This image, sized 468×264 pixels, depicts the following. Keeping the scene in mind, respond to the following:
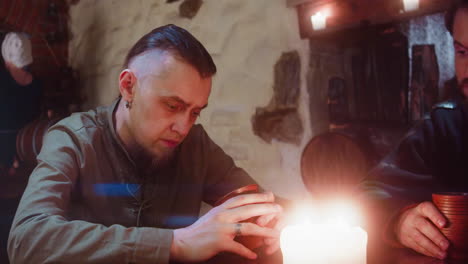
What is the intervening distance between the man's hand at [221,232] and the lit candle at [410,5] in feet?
4.02

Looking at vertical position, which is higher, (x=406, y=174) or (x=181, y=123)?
(x=181, y=123)

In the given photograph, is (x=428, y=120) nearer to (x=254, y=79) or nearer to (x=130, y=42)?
(x=254, y=79)

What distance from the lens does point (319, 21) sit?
6.68 ft

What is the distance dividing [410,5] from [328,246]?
1374mm

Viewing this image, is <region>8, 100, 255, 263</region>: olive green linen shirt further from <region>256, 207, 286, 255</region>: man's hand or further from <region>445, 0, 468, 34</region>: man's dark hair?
<region>445, 0, 468, 34</region>: man's dark hair

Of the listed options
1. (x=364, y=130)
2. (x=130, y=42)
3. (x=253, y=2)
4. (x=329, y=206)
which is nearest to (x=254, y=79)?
(x=253, y=2)

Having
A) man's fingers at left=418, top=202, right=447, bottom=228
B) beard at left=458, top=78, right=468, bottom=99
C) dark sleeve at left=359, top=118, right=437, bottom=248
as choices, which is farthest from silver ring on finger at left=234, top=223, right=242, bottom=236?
beard at left=458, top=78, right=468, bottom=99

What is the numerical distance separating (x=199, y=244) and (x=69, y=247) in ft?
0.99

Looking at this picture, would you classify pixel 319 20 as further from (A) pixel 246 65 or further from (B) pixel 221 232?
(B) pixel 221 232

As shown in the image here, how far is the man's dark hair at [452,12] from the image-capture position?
61.1 inches

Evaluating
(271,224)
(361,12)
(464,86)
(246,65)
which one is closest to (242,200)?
(271,224)

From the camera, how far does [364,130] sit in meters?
2.04

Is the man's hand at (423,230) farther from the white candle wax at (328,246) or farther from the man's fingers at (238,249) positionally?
the man's fingers at (238,249)

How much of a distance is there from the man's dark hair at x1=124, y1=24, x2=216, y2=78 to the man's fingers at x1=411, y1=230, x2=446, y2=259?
0.82m
